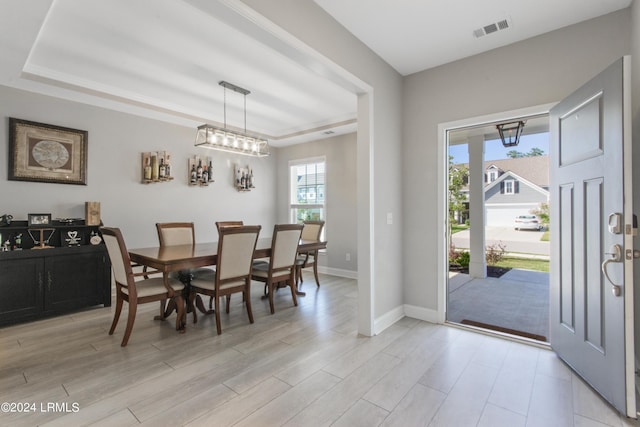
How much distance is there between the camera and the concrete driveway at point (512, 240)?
570cm

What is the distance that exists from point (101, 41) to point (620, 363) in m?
4.51

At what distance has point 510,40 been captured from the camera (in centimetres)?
267

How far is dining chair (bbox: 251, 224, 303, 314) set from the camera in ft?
11.4

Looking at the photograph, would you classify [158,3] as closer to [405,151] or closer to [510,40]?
[405,151]

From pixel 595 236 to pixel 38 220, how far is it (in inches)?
200

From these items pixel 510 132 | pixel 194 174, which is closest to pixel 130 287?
pixel 194 174

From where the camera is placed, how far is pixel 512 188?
17.3ft

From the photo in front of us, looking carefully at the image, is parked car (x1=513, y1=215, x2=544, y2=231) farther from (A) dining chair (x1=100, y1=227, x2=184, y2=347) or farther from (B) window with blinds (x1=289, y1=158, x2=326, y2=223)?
(A) dining chair (x1=100, y1=227, x2=184, y2=347)

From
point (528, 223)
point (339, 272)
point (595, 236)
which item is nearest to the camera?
point (595, 236)

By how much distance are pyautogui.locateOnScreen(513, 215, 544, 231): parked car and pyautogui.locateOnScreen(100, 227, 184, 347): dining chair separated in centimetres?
560

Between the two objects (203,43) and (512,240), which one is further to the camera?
(512,240)

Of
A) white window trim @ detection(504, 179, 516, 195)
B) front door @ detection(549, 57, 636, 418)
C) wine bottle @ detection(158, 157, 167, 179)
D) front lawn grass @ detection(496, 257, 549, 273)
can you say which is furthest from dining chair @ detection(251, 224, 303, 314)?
front lawn grass @ detection(496, 257, 549, 273)

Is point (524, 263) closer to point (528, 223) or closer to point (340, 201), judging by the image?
point (528, 223)

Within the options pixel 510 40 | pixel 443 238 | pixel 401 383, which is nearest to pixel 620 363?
pixel 401 383
